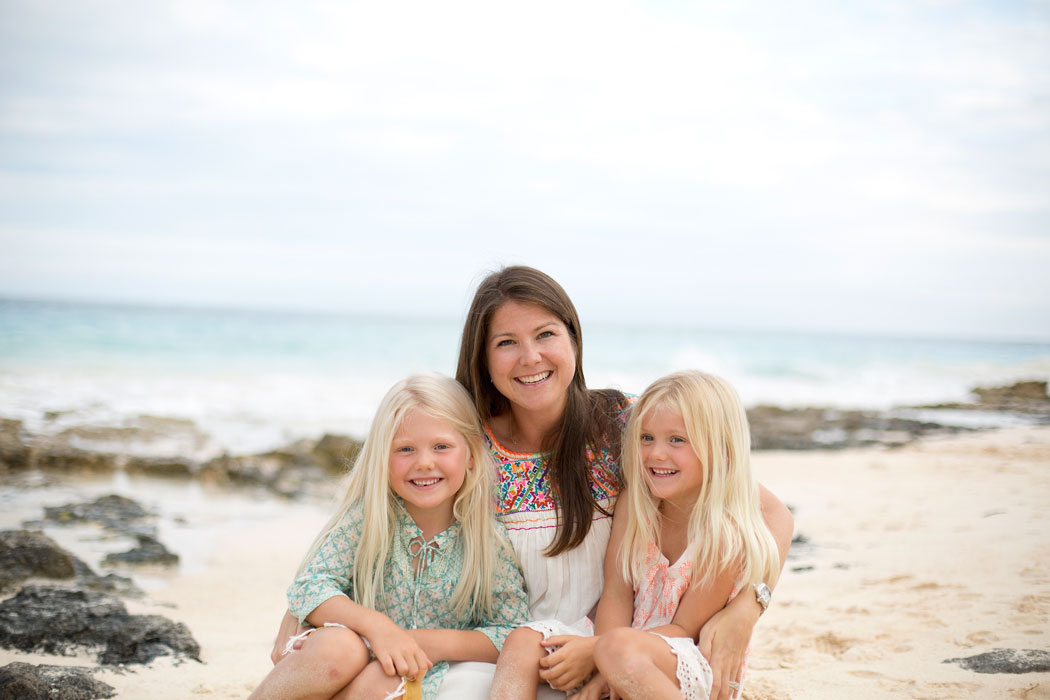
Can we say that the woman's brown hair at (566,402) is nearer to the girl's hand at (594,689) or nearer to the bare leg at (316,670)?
the girl's hand at (594,689)

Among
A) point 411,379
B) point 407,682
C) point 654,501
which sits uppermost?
point 411,379

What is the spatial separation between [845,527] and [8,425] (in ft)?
33.0

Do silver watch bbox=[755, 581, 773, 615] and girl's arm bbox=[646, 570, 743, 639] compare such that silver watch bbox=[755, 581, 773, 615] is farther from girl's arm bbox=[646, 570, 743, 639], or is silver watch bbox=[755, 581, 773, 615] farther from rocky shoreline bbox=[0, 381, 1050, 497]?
rocky shoreline bbox=[0, 381, 1050, 497]

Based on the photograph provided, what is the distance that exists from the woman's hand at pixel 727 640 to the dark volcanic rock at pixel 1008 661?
1435 mm

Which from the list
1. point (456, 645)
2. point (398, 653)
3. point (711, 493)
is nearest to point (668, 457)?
point (711, 493)

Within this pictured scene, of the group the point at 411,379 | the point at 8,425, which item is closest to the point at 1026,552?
the point at 411,379

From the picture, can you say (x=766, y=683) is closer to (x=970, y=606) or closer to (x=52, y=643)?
(x=970, y=606)

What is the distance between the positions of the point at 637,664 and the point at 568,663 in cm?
26

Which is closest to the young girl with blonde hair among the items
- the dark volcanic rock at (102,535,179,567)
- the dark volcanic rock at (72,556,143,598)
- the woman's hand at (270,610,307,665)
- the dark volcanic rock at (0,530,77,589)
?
the woman's hand at (270,610,307,665)

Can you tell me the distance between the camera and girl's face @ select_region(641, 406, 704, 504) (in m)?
2.83

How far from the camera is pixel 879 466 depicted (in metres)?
9.66

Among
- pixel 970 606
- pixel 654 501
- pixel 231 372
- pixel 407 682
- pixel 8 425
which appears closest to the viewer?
pixel 407 682

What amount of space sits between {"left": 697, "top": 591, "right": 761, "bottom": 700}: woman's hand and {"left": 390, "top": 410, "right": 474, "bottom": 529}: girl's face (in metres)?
1.00

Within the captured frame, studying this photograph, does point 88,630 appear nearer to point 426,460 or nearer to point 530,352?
point 426,460
